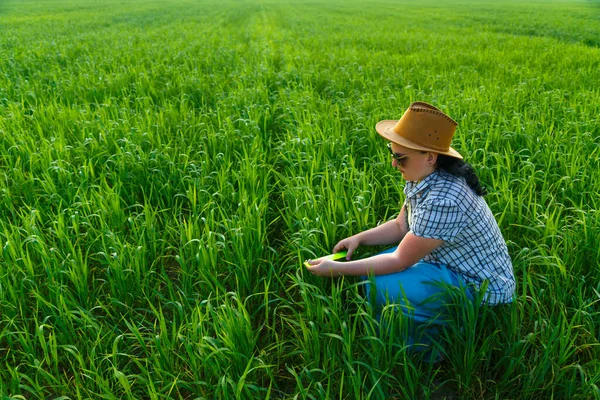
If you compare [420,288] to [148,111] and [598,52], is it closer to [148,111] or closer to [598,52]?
[148,111]

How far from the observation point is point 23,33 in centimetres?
1445

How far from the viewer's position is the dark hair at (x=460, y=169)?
215cm

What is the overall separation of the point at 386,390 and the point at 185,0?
176 feet

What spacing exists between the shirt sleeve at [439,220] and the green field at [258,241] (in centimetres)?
37

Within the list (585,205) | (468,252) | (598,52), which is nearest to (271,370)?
(468,252)

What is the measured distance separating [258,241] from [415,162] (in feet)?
3.65

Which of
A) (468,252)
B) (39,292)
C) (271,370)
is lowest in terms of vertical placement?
(271,370)

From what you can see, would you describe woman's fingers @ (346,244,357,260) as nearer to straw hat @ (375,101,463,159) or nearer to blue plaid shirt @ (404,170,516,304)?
blue plaid shirt @ (404,170,516,304)

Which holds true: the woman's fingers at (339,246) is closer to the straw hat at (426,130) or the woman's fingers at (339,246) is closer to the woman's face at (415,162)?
the woman's face at (415,162)

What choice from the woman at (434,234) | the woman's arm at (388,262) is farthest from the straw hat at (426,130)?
the woman's arm at (388,262)

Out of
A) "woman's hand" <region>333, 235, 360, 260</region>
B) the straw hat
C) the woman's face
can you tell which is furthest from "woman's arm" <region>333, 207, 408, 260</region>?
the straw hat

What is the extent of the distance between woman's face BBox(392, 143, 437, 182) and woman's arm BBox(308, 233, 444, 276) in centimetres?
31

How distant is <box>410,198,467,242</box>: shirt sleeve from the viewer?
2.04m

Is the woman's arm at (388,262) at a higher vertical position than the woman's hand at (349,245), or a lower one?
higher
